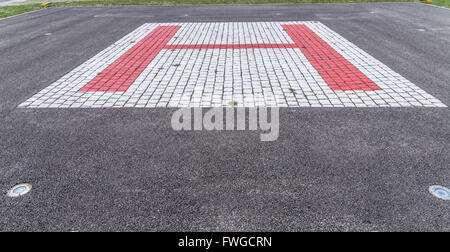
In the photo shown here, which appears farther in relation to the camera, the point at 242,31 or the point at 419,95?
the point at 242,31

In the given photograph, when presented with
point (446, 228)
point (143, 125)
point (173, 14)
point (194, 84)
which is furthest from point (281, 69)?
point (173, 14)

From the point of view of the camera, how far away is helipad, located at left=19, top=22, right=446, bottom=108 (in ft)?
21.2

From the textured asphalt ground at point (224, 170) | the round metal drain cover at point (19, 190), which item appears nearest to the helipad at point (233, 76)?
the textured asphalt ground at point (224, 170)

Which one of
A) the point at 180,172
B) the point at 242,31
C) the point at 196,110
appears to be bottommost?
the point at 180,172

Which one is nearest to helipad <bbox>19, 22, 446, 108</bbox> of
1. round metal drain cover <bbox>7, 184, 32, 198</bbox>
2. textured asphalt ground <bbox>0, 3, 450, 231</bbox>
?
textured asphalt ground <bbox>0, 3, 450, 231</bbox>

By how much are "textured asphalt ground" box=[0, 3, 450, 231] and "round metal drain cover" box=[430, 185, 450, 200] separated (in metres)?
0.09

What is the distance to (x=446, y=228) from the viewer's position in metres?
3.36

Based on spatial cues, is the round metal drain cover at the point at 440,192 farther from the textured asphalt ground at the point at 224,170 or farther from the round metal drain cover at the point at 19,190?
the round metal drain cover at the point at 19,190

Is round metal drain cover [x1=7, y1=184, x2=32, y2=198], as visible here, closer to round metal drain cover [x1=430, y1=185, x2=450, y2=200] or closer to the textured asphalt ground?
the textured asphalt ground

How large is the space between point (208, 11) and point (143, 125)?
42.0ft

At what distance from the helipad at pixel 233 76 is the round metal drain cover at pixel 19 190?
252 centimetres

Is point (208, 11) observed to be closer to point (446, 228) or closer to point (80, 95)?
point (80, 95)

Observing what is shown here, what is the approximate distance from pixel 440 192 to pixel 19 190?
17.9 ft
